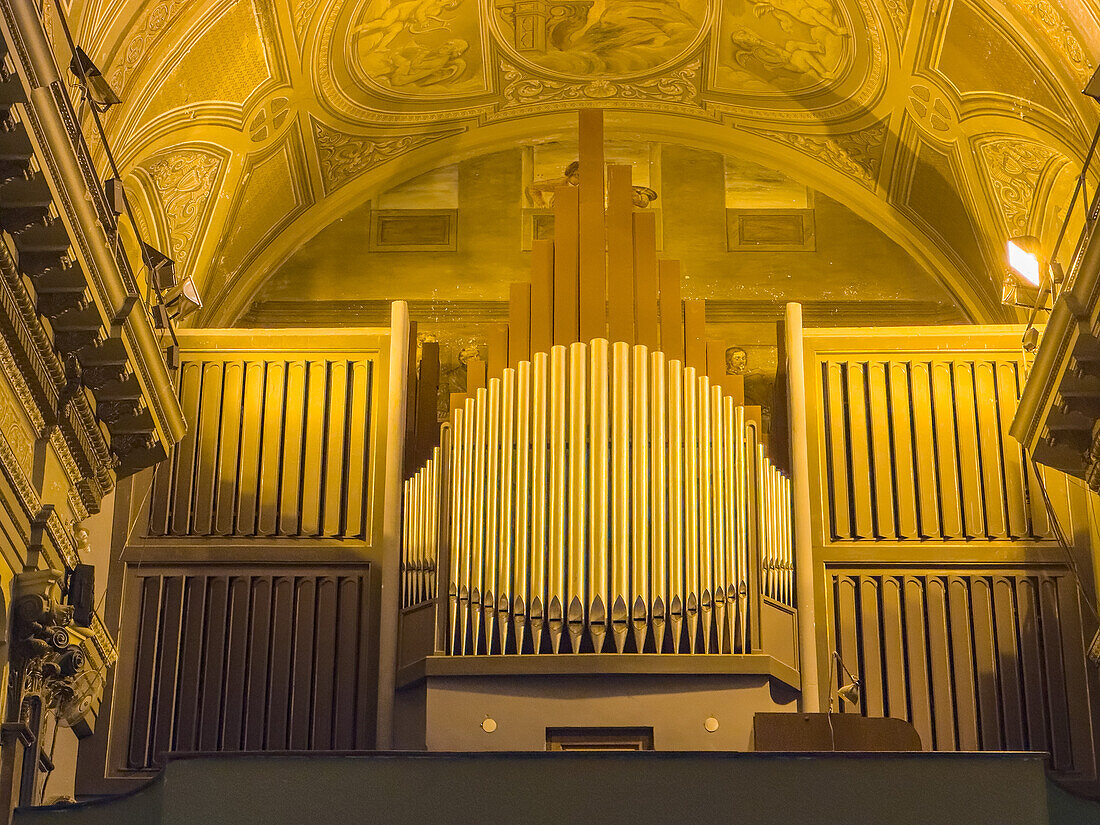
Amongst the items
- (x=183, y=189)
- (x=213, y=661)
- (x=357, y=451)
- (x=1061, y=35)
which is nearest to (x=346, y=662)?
(x=213, y=661)

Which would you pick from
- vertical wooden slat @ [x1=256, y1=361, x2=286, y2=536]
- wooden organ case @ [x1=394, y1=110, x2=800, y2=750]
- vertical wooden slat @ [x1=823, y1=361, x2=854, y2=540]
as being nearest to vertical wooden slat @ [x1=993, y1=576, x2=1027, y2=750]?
vertical wooden slat @ [x1=823, y1=361, x2=854, y2=540]

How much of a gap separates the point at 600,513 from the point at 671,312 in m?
1.48

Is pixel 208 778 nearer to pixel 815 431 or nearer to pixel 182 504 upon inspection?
pixel 182 504

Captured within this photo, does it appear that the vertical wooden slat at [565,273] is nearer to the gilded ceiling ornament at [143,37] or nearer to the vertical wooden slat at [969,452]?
the vertical wooden slat at [969,452]

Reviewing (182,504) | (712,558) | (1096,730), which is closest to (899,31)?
(712,558)

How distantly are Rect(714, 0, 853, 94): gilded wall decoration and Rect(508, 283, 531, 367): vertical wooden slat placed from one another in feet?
8.07

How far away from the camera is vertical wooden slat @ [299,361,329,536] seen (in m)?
11.6

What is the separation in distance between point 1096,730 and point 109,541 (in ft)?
18.9

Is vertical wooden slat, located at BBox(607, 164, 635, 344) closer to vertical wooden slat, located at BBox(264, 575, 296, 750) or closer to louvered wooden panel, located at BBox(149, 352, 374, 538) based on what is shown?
louvered wooden panel, located at BBox(149, 352, 374, 538)

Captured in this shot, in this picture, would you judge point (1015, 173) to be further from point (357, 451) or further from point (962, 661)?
point (357, 451)

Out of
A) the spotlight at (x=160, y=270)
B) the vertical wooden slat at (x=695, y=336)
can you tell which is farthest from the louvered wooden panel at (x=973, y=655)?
the spotlight at (x=160, y=270)

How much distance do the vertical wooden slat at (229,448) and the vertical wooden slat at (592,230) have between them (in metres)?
2.17

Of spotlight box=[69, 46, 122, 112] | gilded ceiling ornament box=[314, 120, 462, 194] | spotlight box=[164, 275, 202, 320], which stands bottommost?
spotlight box=[164, 275, 202, 320]

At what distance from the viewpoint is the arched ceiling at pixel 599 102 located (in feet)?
37.9
